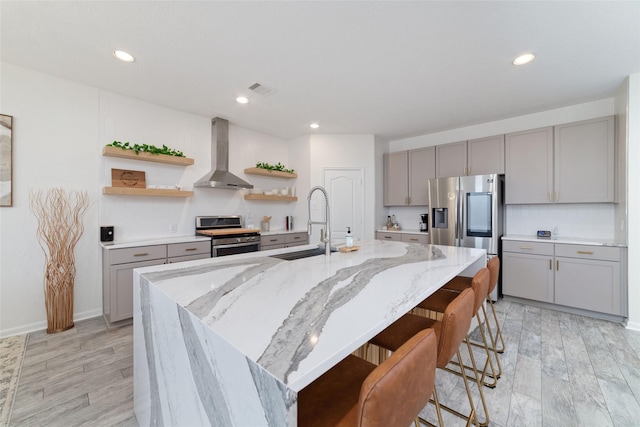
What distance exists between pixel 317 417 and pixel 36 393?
222 centimetres

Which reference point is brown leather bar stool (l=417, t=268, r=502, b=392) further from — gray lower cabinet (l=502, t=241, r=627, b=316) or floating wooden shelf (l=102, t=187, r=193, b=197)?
floating wooden shelf (l=102, t=187, r=193, b=197)

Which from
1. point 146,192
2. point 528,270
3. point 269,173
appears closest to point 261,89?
point 269,173

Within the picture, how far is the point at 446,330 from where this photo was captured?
1159mm

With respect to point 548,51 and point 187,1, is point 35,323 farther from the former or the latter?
point 548,51

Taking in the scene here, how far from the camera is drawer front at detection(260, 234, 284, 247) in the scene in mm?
4119

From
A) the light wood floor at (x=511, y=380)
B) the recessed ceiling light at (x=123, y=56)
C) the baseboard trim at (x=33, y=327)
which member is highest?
the recessed ceiling light at (x=123, y=56)

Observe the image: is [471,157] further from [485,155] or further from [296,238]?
[296,238]

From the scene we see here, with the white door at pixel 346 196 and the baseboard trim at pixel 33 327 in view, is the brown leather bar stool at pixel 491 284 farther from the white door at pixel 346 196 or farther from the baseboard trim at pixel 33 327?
the baseboard trim at pixel 33 327

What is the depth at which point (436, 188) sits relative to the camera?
4.14m

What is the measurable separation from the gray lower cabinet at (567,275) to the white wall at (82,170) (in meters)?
4.33

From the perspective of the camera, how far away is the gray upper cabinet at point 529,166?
350cm

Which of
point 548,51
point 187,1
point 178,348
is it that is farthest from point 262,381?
point 548,51

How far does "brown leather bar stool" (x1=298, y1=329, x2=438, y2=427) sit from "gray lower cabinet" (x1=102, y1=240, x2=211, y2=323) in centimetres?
272

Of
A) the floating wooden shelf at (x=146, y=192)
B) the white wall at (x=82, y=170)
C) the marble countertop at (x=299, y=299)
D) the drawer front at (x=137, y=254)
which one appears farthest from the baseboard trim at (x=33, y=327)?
the marble countertop at (x=299, y=299)
